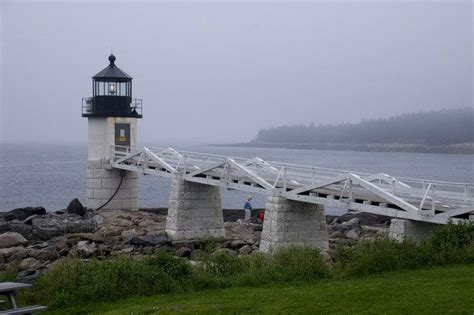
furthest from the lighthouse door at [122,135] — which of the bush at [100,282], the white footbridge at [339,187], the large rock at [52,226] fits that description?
the bush at [100,282]

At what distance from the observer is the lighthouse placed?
32.8 meters

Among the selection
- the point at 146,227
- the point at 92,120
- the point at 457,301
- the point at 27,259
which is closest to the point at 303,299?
the point at 457,301

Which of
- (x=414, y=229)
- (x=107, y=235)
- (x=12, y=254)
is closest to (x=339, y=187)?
(x=414, y=229)

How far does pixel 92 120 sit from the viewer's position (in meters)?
Result: 33.5

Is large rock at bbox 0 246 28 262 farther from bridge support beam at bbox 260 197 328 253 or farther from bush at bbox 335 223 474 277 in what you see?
bush at bbox 335 223 474 277

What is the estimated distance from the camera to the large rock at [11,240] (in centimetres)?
2435

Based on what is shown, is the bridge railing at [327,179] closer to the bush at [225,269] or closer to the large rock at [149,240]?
the large rock at [149,240]

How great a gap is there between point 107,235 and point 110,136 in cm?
855

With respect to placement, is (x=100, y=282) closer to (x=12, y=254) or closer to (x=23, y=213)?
(x=12, y=254)

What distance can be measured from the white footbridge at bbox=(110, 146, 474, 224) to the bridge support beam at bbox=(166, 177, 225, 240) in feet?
2.12

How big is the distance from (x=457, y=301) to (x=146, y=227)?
20.0m

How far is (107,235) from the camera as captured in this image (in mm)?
25875

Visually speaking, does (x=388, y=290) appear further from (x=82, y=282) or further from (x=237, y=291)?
(x=82, y=282)

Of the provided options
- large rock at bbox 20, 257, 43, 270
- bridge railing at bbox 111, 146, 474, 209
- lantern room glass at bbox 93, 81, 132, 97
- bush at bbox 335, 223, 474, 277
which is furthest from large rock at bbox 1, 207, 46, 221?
bush at bbox 335, 223, 474, 277
